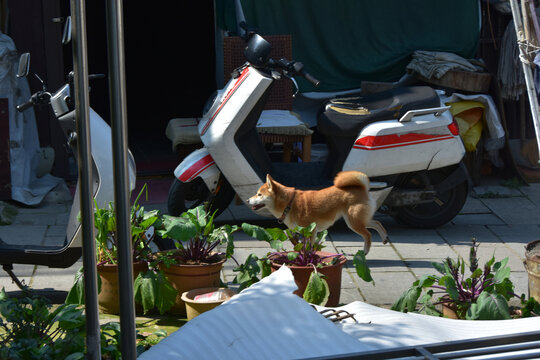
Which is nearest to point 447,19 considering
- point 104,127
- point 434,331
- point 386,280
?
point 386,280

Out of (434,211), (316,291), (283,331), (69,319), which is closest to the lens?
(283,331)

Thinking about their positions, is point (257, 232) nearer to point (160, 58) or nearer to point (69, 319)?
point (69, 319)

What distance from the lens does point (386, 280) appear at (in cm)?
491

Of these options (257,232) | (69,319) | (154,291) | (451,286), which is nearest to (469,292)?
(451,286)

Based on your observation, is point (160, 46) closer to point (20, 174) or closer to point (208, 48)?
point (208, 48)

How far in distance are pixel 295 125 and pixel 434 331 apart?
4.52 metres

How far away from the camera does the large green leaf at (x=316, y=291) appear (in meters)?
→ 3.66

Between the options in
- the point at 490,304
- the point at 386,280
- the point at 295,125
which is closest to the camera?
the point at 490,304

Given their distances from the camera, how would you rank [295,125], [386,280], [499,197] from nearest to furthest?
[386,280] → [295,125] → [499,197]

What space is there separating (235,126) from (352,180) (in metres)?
1.00

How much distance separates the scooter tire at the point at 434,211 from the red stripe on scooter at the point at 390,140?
57cm

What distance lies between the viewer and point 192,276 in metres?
4.04

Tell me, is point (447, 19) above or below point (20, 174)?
above

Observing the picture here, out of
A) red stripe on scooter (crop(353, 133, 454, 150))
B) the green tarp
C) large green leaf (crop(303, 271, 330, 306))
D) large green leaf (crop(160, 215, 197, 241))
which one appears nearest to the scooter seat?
red stripe on scooter (crop(353, 133, 454, 150))
